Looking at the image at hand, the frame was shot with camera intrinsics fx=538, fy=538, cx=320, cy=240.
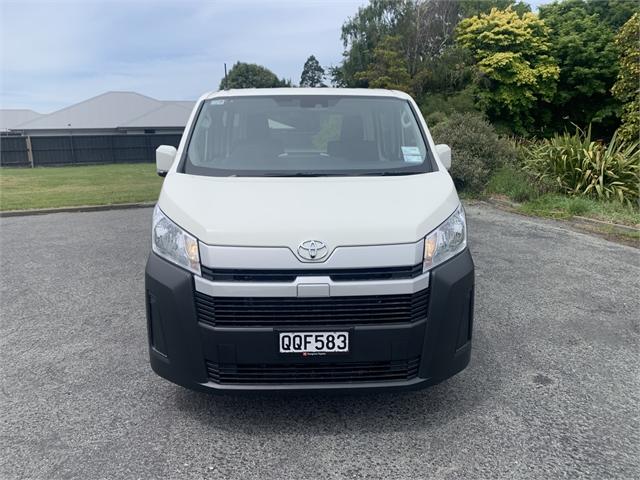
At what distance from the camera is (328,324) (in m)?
2.72

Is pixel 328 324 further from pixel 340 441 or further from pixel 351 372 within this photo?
pixel 340 441

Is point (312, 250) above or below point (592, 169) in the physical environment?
above

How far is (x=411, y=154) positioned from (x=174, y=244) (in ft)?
5.74

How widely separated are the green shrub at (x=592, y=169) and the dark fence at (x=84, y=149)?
2181 centimetres

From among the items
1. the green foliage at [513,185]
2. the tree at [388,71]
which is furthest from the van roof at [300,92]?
the tree at [388,71]

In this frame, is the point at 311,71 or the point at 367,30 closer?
the point at 367,30

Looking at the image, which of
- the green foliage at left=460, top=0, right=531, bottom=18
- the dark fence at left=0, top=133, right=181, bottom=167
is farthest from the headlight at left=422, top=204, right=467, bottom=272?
the green foliage at left=460, top=0, right=531, bottom=18

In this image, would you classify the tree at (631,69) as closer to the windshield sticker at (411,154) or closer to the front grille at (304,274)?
the windshield sticker at (411,154)

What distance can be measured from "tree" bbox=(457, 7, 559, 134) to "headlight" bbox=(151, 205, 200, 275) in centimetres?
2631

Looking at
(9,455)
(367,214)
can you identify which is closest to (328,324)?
(367,214)

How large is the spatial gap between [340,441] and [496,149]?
10.6 m

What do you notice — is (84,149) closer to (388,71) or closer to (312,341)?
(388,71)

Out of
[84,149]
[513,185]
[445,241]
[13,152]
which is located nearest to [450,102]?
[513,185]

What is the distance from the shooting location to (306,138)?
3.87 m
